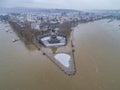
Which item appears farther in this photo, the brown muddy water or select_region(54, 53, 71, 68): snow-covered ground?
select_region(54, 53, 71, 68): snow-covered ground

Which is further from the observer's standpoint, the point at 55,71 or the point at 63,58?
the point at 63,58

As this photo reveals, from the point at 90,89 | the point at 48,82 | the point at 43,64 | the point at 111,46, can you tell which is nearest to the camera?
the point at 90,89

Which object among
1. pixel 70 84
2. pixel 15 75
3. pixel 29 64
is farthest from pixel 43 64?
pixel 70 84

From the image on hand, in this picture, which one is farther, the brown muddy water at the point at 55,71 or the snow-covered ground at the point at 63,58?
the snow-covered ground at the point at 63,58

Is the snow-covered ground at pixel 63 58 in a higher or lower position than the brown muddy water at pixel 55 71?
higher

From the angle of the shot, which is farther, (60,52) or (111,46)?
(111,46)

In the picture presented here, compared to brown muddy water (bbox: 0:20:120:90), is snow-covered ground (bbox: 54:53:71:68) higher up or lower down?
higher up

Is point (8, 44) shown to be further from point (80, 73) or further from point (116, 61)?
point (116, 61)

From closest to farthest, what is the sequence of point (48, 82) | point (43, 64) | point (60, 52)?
point (48, 82) < point (43, 64) < point (60, 52)
